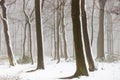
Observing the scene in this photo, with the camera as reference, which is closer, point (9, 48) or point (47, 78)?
point (47, 78)

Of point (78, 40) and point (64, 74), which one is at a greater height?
point (78, 40)

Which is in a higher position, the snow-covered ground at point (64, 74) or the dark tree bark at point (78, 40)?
the dark tree bark at point (78, 40)

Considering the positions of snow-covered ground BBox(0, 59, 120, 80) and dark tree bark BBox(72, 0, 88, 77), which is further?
dark tree bark BBox(72, 0, 88, 77)

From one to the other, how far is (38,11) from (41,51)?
9.45 ft

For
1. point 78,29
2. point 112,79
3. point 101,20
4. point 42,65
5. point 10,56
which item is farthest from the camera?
point 101,20

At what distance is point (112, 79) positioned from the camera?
1317 cm

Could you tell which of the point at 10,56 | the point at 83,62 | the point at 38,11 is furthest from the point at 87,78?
the point at 10,56

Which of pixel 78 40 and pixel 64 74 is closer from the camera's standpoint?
pixel 78 40

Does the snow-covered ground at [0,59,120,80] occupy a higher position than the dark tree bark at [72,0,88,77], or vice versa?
the dark tree bark at [72,0,88,77]

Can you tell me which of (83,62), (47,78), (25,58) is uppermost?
(83,62)

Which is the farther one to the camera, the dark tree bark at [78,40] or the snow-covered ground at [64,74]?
the dark tree bark at [78,40]

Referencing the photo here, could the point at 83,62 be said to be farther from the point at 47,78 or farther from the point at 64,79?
the point at 47,78

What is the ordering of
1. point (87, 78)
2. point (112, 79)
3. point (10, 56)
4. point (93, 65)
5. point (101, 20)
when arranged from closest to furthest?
1. point (112, 79)
2. point (87, 78)
3. point (93, 65)
4. point (10, 56)
5. point (101, 20)

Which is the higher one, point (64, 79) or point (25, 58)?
point (64, 79)
